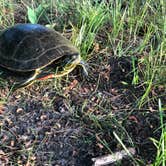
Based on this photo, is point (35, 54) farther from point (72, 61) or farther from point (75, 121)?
point (75, 121)

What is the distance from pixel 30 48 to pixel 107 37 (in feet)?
2.54

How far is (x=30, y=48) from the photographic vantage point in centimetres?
290

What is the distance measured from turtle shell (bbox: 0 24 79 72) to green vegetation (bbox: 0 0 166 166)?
0.56 ft

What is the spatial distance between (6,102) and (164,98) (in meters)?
1.02

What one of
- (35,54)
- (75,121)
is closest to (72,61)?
(35,54)

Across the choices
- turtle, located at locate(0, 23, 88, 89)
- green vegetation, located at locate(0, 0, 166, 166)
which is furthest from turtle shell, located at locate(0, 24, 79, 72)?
green vegetation, located at locate(0, 0, 166, 166)

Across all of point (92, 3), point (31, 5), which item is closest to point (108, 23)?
point (92, 3)

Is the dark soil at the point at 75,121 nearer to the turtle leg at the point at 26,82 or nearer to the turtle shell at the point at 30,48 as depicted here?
the turtle leg at the point at 26,82

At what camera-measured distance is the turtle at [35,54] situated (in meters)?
2.88

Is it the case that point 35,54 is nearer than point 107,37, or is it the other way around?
point 35,54

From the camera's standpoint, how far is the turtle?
2.88m

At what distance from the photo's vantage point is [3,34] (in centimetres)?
306

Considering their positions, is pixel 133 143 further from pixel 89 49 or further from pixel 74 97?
pixel 89 49

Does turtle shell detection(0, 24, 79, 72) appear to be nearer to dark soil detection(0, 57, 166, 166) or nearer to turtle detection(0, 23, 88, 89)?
turtle detection(0, 23, 88, 89)
